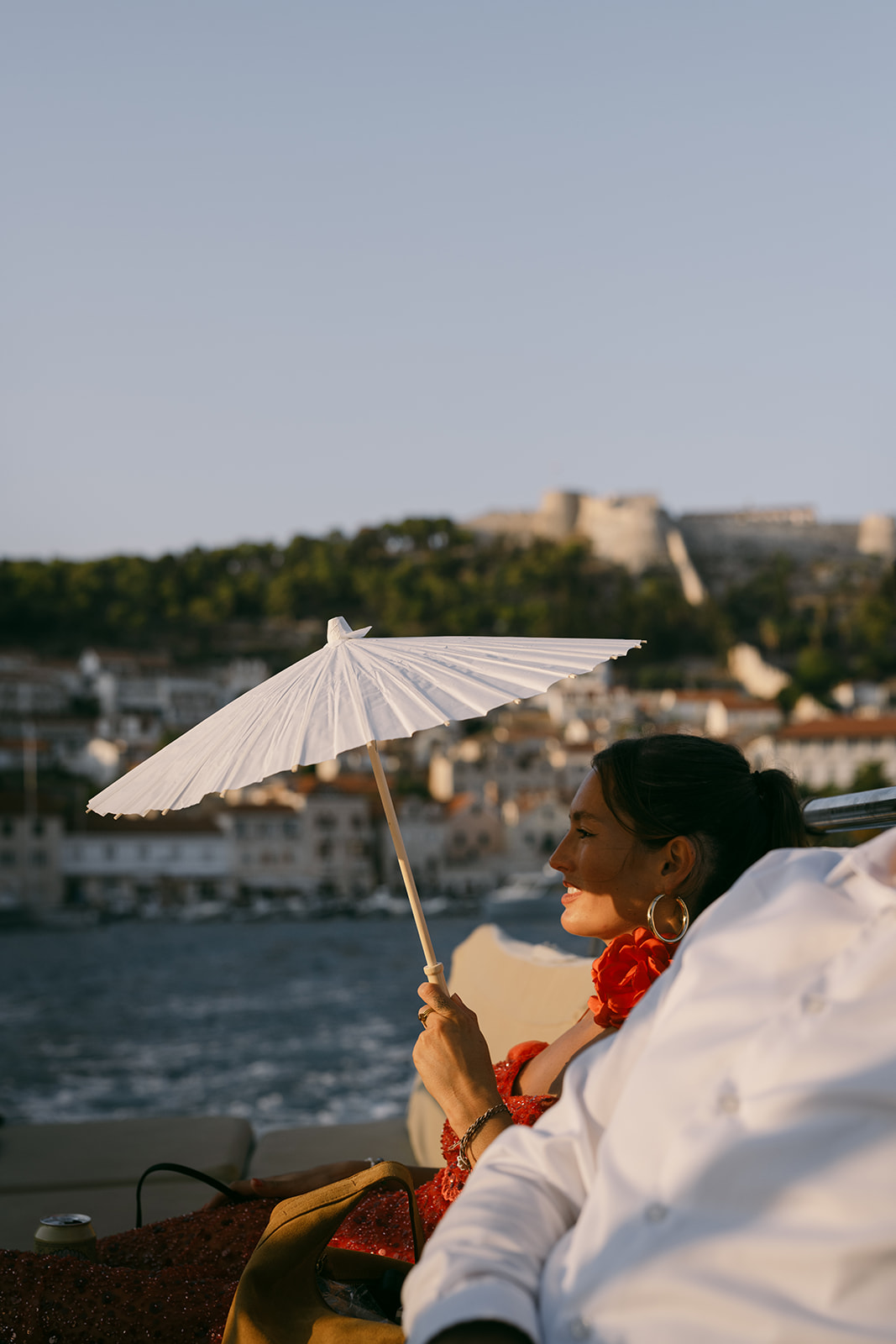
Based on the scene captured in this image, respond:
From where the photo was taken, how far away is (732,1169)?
2.74 ft

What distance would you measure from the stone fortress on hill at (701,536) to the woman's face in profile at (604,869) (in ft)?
245

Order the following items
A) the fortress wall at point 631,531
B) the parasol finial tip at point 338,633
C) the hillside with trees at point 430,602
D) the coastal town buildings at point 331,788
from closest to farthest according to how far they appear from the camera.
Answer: the parasol finial tip at point 338,633
the coastal town buildings at point 331,788
the hillside with trees at point 430,602
the fortress wall at point 631,531

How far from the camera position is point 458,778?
60.8m

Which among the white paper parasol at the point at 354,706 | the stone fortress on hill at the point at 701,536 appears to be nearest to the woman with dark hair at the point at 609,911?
the white paper parasol at the point at 354,706

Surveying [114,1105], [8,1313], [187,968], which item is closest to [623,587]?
[187,968]

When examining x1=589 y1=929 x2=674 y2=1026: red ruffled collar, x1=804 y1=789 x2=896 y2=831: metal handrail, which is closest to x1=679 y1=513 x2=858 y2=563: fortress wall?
x1=804 y1=789 x2=896 y2=831: metal handrail

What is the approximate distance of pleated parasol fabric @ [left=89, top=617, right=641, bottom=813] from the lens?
4.57 feet

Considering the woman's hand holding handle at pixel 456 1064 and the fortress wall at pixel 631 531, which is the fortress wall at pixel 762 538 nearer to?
the fortress wall at pixel 631 531

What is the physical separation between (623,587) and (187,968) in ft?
141

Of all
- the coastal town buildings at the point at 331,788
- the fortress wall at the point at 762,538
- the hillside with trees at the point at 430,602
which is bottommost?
the coastal town buildings at the point at 331,788

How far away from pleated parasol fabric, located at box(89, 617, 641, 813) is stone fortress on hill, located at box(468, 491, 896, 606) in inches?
2933

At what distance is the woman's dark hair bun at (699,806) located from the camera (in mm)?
1438

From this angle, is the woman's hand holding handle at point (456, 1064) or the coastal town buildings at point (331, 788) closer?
the woman's hand holding handle at point (456, 1064)

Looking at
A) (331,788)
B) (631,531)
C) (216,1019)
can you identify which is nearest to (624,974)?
(216,1019)
